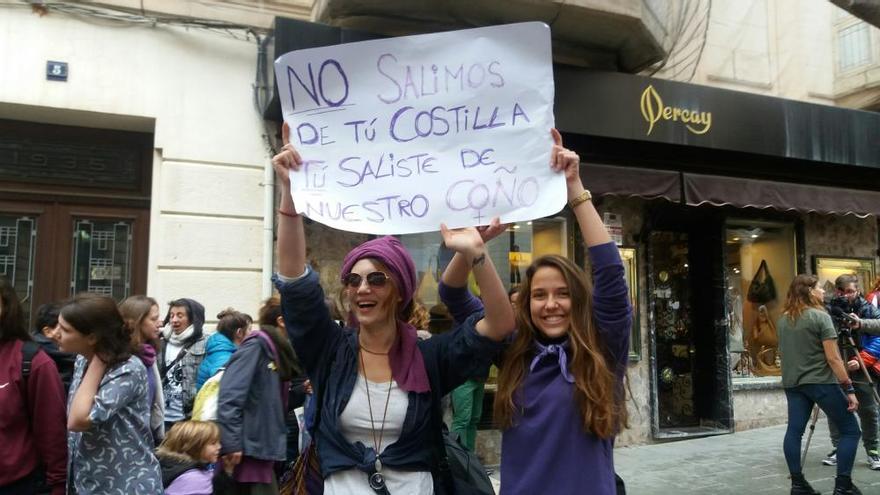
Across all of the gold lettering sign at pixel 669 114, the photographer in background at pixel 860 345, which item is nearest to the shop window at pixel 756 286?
the gold lettering sign at pixel 669 114

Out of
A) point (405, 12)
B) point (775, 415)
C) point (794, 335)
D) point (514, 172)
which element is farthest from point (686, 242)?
point (514, 172)

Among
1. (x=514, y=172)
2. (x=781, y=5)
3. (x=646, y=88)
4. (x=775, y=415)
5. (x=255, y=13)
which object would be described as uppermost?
(x=781, y=5)

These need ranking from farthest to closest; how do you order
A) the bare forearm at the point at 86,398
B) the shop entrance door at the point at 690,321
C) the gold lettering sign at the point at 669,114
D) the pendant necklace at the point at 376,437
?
1. the shop entrance door at the point at 690,321
2. the gold lettering sign at the point at 669,114
3. the bare forearm at the point at 86,398
4. the pendant necklace at the point at 376,437

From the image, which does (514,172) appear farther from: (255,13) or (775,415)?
(775,415)

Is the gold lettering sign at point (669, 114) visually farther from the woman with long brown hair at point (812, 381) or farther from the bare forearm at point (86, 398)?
the bare forearm at point (86, 398)

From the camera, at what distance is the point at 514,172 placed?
2.34m

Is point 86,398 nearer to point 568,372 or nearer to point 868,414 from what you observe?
point 568,372

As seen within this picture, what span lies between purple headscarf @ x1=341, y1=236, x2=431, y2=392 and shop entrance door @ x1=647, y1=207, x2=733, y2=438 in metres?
7.07

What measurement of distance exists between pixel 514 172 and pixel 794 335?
15.0ft

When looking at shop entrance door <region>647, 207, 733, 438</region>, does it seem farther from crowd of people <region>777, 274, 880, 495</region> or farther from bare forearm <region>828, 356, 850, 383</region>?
bare forearm <region>828, 356, 850, 383</region>

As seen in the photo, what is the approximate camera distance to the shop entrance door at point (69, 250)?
6.48 m

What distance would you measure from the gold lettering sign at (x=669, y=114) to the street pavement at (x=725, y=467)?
3.63m

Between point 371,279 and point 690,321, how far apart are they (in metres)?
8.04

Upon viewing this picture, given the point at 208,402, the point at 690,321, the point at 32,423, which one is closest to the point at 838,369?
the point at 690,321
